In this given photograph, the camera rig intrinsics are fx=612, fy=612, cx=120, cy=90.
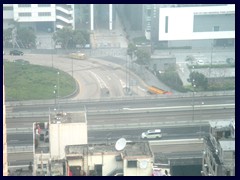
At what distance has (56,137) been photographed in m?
5.58

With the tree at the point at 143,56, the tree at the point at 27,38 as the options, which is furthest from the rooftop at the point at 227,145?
the tree at the point at 27,38

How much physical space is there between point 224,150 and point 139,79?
492 centimetres

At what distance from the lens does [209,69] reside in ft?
35.2

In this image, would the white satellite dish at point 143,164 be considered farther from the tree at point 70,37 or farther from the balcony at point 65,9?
the balcony at point 65,9

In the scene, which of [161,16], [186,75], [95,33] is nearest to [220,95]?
[186,75]

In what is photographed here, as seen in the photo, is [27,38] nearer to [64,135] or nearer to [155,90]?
[155,90]

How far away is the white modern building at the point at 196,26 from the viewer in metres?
12.6

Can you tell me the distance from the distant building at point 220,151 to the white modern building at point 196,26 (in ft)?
21.0

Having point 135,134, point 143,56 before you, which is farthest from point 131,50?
point 135,134

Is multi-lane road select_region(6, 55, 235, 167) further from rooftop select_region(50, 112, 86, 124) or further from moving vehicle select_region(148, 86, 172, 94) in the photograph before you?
rooftop select_region(50, 112, 86, 124)

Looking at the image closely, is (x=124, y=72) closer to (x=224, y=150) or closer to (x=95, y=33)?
(x=95, y=33)

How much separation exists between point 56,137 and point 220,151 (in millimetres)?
1543

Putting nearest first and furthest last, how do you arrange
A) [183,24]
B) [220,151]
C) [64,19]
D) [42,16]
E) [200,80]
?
1. [220,151]
2. [200,80]
3. [183,24]
4. [42,16]
5. [64,19]
